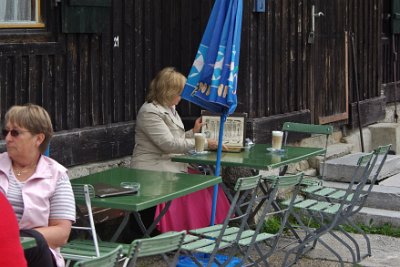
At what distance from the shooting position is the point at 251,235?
6.02 meters

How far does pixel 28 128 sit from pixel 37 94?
6.94 feet

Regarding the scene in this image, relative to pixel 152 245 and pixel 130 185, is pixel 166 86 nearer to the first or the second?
pixel 130 185

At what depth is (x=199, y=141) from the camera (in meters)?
7.02

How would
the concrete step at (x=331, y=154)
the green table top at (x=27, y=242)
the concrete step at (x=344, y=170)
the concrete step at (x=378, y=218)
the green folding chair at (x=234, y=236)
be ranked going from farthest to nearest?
1. the concrete step at (x=331, y=154)
2. the concrete step at (x=344, y=170)
3. the concrete step at (x=378, y=218)
4. the green folding chair at (x=234, y=236)
5. the green table top at (x=27, y=242)

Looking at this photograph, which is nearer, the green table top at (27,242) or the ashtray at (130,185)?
the green table top at (27,242)

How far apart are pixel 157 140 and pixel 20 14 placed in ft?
4.35

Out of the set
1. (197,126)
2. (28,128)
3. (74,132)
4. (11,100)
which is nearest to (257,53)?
(197,126)

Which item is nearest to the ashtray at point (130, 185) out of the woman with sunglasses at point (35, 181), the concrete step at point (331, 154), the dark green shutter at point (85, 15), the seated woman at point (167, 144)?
the woman with sunglasses at point (35, 181)

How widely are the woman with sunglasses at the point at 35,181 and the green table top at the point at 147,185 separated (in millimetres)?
388

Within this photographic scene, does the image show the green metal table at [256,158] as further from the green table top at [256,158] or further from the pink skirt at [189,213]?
the pink skirt at [189,213]

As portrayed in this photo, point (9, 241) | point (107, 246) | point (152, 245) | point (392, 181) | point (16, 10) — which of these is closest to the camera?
point (9, 241)

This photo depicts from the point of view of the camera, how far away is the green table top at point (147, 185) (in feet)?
16.9

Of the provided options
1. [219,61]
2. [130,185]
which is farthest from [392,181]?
→ [130,185]

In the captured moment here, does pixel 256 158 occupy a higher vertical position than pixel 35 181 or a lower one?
lower
